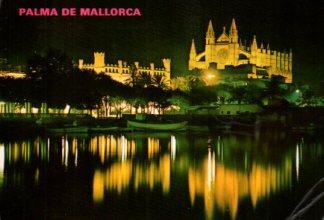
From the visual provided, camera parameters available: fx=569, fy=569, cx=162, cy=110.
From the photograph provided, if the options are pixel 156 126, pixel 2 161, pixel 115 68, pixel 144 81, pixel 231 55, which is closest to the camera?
pixel 2 161

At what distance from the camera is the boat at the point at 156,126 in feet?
58.2

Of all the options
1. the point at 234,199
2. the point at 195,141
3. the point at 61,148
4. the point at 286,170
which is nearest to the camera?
the point at 234,199

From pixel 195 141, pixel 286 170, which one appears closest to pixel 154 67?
pixel 195 141

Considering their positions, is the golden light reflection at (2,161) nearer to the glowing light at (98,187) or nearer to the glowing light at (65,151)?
the glowing light at (65,151)

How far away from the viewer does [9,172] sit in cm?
802

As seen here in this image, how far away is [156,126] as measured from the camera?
17953 millimetres

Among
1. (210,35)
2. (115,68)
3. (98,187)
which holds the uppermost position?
(210,35)

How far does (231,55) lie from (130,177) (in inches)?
1472

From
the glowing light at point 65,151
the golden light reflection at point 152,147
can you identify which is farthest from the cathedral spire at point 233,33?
the glowing light at point 65,151

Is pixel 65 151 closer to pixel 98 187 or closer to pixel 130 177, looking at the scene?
pixel 130 177

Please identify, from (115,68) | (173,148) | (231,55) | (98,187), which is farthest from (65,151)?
(231,55)

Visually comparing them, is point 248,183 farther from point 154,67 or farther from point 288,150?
point 154,67

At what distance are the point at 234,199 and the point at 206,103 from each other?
21354 mm

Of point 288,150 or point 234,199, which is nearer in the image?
point 234,199
